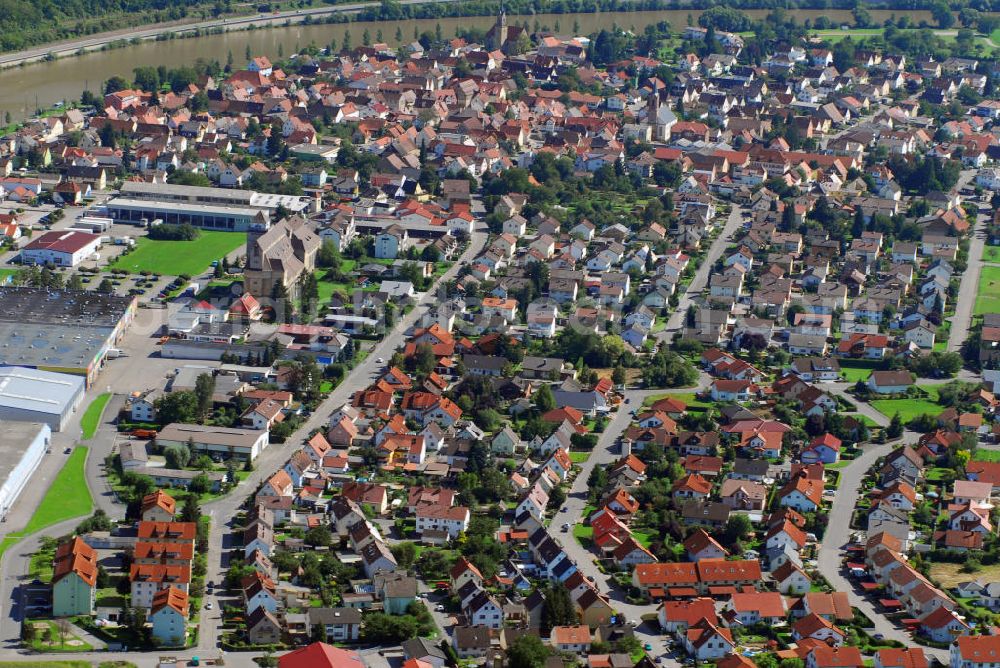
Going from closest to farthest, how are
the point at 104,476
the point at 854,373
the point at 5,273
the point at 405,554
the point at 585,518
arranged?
the point at 405,554
the point at 585,518
the point at 104,476
the point at 854,373
the point at 5,273

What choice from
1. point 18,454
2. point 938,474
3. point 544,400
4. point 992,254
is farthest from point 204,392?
point 992,254

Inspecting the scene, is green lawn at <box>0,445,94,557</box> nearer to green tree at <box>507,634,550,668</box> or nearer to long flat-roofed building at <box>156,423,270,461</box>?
long flat-roofed building at <box>156,423,270,461</box>

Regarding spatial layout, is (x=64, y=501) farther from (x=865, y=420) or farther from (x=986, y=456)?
(x=986, y=456)

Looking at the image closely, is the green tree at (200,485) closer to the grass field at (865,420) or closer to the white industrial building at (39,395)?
the white industrial building at (39,395)

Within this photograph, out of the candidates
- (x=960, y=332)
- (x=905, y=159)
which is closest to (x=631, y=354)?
(x=960, y=332)

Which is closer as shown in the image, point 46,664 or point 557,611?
point 46,664

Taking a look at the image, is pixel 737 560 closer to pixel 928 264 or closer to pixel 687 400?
pixel 687 400
